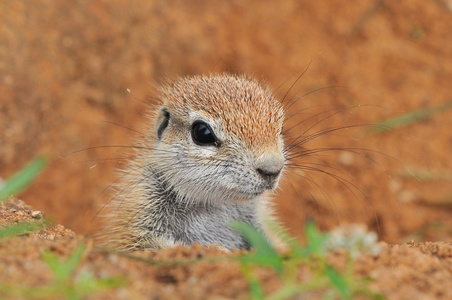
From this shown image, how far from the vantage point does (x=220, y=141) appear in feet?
12.8

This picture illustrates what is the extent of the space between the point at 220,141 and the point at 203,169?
25 cm

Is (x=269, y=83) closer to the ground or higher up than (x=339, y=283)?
higher up

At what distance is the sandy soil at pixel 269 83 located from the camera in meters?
7.05

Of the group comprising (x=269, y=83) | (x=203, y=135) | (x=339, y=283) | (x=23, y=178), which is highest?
(x=269, y=83)

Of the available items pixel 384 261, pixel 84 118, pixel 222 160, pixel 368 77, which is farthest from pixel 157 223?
pixel 368 77

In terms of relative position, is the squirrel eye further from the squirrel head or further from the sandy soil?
the sandy soil

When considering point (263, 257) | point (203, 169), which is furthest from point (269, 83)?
point (263, 257)

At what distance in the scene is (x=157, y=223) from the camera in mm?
4098

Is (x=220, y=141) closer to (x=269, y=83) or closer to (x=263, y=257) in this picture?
(x=263, y=257)

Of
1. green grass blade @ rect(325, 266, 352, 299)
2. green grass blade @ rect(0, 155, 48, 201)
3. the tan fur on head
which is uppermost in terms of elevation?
the tan fur on head

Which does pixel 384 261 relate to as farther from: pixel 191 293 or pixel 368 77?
pixel 368 77

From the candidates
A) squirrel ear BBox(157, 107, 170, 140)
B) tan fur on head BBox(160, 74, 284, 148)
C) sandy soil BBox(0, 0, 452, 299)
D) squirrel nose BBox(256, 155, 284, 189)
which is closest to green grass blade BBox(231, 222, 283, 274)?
squirrel nose BBox(256, 155, 284, 189)

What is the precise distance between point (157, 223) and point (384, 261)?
6.97ft

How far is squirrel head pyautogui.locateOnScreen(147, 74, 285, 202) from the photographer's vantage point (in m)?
3.73
